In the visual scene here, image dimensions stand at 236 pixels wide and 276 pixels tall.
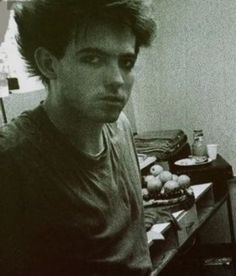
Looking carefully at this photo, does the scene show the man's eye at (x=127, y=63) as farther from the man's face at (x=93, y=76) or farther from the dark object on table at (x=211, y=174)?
the dark object on table at (x=211, y=174)

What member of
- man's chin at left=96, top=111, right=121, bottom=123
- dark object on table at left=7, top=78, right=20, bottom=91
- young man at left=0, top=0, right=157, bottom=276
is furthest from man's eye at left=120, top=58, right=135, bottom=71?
dark object on table at left=7, top=78, right=20, bottom=91

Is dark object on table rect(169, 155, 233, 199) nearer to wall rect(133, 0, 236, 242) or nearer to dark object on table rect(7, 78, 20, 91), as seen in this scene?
wall rect(133, 0, 236, 242)

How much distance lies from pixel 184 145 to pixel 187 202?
1.01 metres

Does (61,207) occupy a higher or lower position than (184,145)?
higher

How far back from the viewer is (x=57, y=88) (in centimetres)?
120

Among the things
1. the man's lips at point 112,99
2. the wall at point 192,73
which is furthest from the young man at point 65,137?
the wall at point 192,73

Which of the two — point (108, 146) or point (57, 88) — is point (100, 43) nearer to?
point (57, 88)

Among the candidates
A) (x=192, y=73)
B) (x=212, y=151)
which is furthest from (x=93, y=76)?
(x=192, y=73)

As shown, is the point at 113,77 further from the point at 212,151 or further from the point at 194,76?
the point at 194,76

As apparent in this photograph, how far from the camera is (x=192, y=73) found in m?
3.86

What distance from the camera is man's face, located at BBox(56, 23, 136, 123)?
1.17 m

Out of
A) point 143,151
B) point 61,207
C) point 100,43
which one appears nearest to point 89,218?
point 61,207

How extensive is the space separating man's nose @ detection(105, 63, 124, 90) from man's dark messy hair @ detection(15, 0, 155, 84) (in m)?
0.11

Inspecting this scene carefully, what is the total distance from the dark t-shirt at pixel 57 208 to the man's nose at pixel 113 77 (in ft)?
0.55
